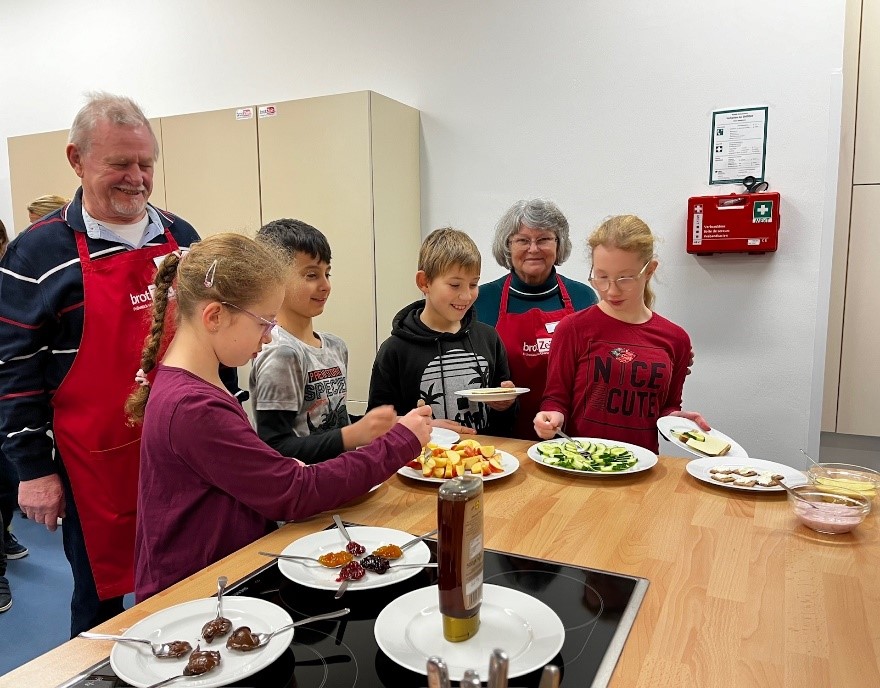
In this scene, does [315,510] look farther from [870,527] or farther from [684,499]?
[870,527]

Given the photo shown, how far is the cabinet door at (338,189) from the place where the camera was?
10.3 feet

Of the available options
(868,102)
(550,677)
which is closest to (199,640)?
(550,677)

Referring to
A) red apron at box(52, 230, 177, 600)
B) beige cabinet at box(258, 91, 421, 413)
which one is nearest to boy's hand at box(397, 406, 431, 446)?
red apron at box(52, 230, 177, 600)

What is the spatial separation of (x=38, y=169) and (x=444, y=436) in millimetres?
3468

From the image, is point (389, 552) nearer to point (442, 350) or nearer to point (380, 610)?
point (380, 610)

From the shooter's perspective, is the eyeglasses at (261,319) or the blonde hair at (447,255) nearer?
the eyeglasses at (261,319)

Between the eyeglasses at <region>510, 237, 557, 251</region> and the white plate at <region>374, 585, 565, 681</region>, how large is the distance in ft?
5.44

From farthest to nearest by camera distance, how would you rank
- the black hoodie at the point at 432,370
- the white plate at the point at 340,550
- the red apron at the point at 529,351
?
the red apron at the point at 529,351
the black hoodie at the point at 432,370
the white plate at the point at 340,550

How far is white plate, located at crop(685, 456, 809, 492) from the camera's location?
57.2 inches

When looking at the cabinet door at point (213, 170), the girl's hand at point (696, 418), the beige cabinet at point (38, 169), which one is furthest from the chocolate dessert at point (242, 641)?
the beige cabinet at point (38, 169)

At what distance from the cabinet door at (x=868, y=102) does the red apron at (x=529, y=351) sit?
5.00 ft

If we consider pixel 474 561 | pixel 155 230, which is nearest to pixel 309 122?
pixel 155 230

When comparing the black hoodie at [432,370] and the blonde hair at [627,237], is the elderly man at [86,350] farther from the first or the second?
the blonde hair at [627,237]

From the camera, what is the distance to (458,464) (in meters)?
1.54
